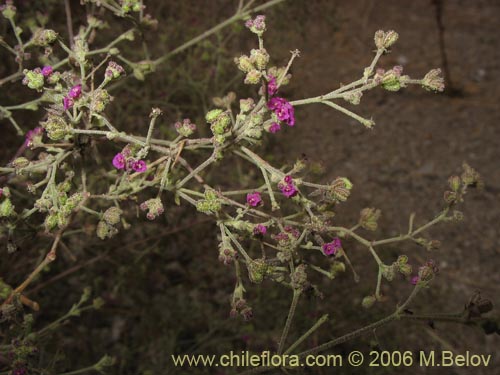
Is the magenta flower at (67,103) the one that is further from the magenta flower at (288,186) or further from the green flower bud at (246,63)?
the magenta flower at (288,186)

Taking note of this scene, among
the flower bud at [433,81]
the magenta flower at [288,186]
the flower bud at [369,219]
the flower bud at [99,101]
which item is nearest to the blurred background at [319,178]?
the flower bud at [369,219]

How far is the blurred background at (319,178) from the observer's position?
2.22 m

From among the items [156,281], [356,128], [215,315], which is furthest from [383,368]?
[356,128]

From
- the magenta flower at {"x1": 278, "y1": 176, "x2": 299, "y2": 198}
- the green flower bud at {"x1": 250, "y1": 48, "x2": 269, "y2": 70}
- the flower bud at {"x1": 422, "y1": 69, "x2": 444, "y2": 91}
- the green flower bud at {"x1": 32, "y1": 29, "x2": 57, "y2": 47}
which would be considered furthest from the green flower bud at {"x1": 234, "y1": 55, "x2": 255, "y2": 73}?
the green flower bud at {"x1": 32, "y1": 29, "x2": 57, "y2": 47}

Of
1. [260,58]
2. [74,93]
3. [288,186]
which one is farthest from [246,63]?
[74,93]

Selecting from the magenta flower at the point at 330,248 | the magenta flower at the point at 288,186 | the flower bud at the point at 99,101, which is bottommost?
the magenta flower at the point at 330,248

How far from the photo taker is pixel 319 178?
2.08 meters

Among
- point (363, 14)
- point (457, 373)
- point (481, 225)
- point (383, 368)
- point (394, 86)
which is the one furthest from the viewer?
point (363, 14)

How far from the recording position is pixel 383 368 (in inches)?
79.4

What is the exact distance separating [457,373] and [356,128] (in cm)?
164

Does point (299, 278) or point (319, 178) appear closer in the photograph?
point (299, 278)

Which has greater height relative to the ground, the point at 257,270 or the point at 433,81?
the point at 433,81

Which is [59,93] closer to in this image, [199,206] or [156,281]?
[199,206]

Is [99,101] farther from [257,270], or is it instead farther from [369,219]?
[369,219]
